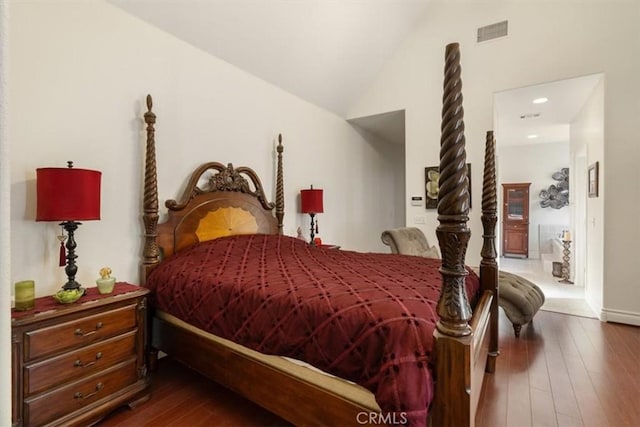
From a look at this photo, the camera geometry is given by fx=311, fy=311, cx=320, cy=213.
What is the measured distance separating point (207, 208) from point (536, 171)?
25.3 ft

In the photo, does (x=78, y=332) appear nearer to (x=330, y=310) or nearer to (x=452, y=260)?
(x=330, y=310)

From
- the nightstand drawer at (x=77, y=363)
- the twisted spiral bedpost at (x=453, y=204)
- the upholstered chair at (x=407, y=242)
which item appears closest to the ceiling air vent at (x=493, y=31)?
the upholstered chair at (x=407, y=242)

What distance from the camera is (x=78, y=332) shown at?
5.45 feet

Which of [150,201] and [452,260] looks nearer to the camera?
[452,260]

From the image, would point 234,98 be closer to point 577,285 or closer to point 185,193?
point 185,193

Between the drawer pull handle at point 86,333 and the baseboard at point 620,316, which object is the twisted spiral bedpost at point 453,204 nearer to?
the drawer pull handle at point 86,333

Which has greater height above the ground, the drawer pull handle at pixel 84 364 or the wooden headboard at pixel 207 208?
the wooden headboard at pixel 207 208

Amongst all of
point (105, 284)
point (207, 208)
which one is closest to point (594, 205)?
point (207, 208)

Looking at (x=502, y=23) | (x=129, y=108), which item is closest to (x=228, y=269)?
(x=129, y=108)

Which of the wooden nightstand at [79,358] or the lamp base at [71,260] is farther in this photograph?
the lamp base at [71,260]

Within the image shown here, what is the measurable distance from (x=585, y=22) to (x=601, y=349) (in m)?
3.38

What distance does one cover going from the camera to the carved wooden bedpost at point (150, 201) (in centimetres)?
235

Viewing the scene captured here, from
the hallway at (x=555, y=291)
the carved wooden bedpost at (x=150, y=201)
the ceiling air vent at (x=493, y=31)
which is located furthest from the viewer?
the ceiling air vent at (x=493, y=31)

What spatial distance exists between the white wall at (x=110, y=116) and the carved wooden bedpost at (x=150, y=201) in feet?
0.40
